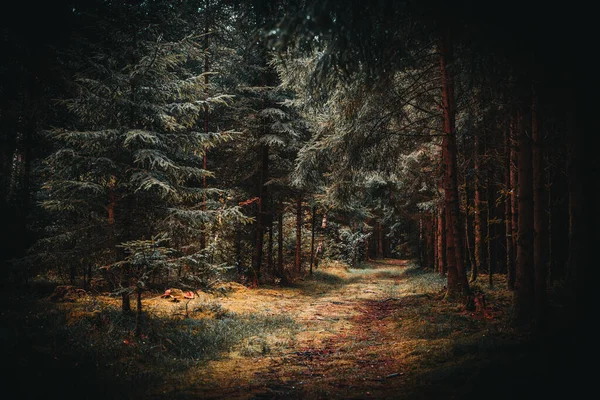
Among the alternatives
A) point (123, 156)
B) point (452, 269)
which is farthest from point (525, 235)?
point (123, 156)

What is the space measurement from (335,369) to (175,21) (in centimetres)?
1083

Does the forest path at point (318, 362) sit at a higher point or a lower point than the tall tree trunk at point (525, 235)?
lower

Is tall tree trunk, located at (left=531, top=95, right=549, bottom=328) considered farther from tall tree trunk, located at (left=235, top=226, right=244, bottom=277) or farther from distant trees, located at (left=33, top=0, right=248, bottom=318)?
tall tree trunk, located at (left=235, top=226, right=244, bottom=277)

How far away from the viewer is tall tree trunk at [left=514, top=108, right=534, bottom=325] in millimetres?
7047

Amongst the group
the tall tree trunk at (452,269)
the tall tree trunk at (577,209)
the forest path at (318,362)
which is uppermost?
the tall tree trunk at (577,209)

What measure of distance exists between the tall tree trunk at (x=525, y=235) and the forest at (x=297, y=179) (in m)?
0.04

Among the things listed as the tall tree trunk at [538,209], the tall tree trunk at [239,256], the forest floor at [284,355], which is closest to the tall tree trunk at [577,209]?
the forest floor at [284,355]

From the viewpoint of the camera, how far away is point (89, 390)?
4590 mm

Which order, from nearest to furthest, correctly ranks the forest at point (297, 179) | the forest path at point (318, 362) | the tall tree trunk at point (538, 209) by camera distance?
the forest at point (297, 179) → the forest path at point (318, 362) → the tall tree trunk at point (538, 209)

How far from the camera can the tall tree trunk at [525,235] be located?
7.05m

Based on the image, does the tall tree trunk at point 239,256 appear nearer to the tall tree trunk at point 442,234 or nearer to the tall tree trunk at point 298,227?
the tall tree trunk at point 298,227

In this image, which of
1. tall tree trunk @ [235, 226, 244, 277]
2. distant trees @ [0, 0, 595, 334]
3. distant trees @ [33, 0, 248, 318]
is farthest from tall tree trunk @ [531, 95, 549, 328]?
tall tree trunk @ [235, 226, 244, 277]

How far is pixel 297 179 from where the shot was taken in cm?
1327

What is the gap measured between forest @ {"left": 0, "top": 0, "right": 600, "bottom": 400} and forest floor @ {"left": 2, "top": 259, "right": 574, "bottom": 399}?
52mm
